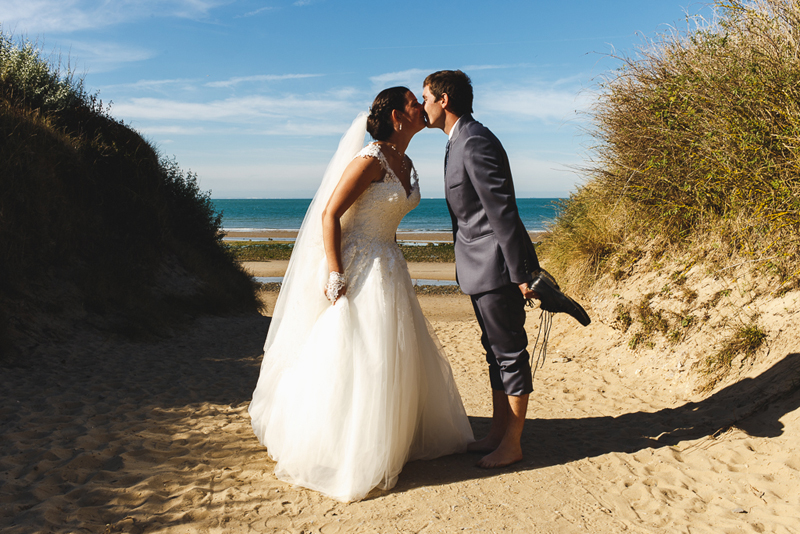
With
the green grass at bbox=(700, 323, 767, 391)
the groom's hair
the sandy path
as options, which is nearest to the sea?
the sandy path

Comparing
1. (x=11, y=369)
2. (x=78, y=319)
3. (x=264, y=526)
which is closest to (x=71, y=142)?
(x=78, y=319)

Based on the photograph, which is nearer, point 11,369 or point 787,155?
point 787,155

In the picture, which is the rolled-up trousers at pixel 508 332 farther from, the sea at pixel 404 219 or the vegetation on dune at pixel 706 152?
the sea at pixel 404 219

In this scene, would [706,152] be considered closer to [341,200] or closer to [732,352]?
[732,352]

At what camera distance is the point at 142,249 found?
30.8 ft

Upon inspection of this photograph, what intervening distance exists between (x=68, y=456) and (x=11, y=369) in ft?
9.42

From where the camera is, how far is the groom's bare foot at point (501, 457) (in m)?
3.25

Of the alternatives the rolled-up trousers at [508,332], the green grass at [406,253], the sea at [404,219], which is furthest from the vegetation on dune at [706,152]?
the green grass at [406,253]

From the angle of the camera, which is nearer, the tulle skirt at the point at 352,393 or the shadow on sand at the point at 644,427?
the tulle skirt at the point at 352,393

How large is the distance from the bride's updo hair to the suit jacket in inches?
15.1

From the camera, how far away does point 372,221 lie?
313 cm

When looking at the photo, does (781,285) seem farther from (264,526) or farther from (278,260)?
(278,260)

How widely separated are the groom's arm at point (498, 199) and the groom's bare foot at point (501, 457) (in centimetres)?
117

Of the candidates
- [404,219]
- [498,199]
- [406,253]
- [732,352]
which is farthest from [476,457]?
[404,219]
